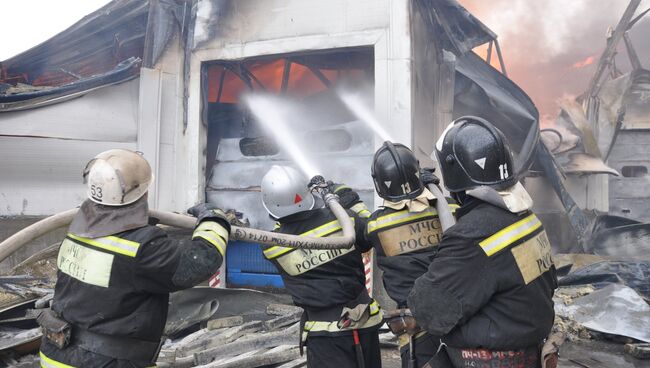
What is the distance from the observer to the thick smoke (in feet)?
68.4

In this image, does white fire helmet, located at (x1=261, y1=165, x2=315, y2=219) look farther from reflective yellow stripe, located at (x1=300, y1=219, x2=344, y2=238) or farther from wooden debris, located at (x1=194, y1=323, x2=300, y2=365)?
wooden debris, located at (x1=194, y1=323, x2=300, y2=365)

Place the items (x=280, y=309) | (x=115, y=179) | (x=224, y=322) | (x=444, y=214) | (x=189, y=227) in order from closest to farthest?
(x=115, y=179) < (x=189, y=227) < (x=444, y=214) < (x=224, y=322) < (x=280, y=309)

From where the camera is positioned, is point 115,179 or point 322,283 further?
point 322,283

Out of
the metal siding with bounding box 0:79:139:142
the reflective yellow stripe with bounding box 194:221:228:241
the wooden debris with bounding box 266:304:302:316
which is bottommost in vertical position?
the wooden debris with bounding box 266:304:302:316

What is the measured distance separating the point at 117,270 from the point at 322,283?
1.49 metres

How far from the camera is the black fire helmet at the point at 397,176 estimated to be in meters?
3.29

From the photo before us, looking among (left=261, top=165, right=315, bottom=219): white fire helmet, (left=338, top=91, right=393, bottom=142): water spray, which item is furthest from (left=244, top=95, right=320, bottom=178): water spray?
(left=261, top=165, right=315, bottom=219): white fire helmet

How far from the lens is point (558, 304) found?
21.8ft

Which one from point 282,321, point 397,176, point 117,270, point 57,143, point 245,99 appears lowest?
point 282,321

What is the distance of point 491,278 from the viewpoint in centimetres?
207

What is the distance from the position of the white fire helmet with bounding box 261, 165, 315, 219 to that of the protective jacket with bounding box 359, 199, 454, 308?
23.5 inches

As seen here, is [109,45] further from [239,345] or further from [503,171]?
[503,171]

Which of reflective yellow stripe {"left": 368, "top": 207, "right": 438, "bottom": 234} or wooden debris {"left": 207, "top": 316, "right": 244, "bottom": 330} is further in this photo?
wooden debris {"left": 207, "top": 316, "right": 244, "bottom": 330}

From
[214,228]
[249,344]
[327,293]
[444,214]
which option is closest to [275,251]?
[327,293]
